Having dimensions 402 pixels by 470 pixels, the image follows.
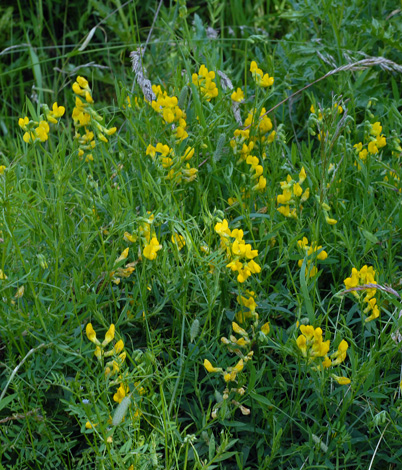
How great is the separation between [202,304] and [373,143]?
0.92m

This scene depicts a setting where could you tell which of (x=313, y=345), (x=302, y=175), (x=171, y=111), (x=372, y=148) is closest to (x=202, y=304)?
(x=313, y=345)

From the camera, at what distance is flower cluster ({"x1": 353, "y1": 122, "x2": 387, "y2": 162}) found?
2.23m

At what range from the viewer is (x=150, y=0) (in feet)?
12.3

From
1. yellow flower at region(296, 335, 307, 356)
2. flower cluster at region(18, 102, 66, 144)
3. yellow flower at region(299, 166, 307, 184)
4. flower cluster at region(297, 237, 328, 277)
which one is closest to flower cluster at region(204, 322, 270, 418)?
yellow flower at region(296, 335, 307, 356)

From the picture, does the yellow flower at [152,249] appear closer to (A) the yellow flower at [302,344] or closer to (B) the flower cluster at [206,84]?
(A) the yellow flower at [302,344]

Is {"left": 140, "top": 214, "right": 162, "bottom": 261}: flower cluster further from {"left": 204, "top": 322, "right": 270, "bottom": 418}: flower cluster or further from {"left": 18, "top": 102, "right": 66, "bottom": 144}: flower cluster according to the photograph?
{"left": 18, "top": 102, "right": 66, "bottom": 144}: flower cluster

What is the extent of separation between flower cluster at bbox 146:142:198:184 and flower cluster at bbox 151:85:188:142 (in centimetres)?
8

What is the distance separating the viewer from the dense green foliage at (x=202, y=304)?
1.61 metres

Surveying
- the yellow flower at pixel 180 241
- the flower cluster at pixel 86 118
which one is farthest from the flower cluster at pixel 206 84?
the yellow flower at pixel 180 241

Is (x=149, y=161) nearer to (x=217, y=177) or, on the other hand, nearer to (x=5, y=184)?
(x=217, y=177)

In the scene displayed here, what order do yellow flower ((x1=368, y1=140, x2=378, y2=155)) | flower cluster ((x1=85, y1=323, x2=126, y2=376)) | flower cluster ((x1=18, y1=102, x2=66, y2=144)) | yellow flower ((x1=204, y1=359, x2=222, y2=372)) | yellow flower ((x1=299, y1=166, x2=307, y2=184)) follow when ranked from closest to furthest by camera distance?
1. flower cluster ((x1=85, y1=323, x2=126, y2=376))
2. yellow flower ((x1=204, y1=359, x2=222, y2=372))
3. flower cluster ((x1=18, y1=102, x2=66, y2=144))
4. yellow flower ((x1=299, y1=166, x2=307, y2=184))
5. yellow flower ((x1=368, y1=140, x2=378, y2=155))

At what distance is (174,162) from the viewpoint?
2.06 m

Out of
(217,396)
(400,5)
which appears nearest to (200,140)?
(217,396)

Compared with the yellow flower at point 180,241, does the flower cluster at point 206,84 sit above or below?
above
